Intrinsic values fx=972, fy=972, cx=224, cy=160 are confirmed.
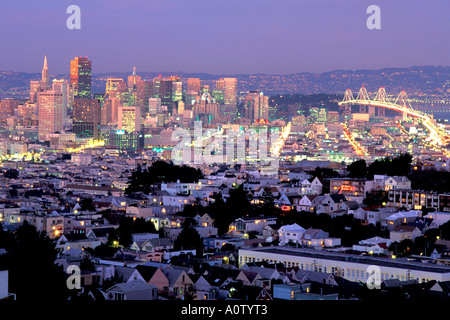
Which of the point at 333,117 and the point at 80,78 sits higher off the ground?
the point at 80,78

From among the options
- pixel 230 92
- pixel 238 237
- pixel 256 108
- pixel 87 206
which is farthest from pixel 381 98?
pixel 238 237

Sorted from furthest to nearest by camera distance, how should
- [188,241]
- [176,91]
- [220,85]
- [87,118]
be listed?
[220,85], [176,91], [87,118], [188,241]

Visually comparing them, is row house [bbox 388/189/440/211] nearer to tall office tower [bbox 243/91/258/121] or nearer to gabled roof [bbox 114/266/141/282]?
gabled roof [bbox 114/266/141/282]

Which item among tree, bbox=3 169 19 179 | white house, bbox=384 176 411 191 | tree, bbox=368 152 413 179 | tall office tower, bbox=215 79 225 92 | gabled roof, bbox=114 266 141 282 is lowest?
tree, bbox=3 169 19 179

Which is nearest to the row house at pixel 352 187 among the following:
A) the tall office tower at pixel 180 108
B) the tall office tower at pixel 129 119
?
the tall office tower at pixel 129 119

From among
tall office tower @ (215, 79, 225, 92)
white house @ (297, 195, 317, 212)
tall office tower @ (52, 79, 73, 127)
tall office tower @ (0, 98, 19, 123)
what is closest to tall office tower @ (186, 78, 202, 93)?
tall office tower @ (215, 79, 225, 92)

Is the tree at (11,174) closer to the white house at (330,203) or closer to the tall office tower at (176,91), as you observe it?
the white house at (330,203)

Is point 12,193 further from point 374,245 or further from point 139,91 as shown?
point 139,91

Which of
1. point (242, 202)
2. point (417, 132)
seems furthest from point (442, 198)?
point (417, 132)
